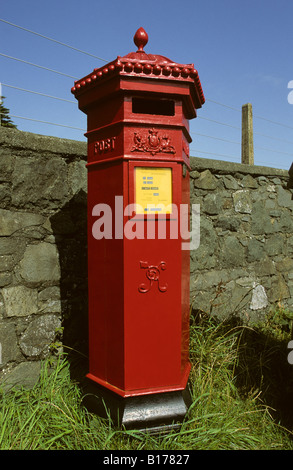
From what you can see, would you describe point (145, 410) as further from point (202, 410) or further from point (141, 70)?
point (141, 70)

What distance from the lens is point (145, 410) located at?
2148 mm

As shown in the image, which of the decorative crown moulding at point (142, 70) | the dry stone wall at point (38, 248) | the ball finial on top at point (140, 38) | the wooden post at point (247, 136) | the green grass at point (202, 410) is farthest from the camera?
the wooden post at point (247, 136)

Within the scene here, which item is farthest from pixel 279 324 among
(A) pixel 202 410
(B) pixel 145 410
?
(B) pixel 145 410

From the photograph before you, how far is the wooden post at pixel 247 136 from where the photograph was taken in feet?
19.7

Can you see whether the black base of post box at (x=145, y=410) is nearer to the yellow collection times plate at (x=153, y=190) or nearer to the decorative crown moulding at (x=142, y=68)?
the yellow collection times plate at (x=153, y=190)

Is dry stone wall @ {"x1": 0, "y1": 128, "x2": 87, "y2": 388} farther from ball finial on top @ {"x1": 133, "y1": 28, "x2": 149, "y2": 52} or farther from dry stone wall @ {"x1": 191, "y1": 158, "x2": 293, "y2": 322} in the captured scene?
dry stone wall @ {"x1": 191, "y1": 158, "x2": 293, "y2": 322}

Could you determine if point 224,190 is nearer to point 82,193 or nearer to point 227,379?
point 82,193

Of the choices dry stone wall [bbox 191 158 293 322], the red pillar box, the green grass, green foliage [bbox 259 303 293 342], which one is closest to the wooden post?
dry stone wall [bbox 191 158 293 322]

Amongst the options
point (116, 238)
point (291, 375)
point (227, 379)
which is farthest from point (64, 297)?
point (291, 375)

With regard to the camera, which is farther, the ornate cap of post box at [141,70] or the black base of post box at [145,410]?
the black base of post box at [145,410]

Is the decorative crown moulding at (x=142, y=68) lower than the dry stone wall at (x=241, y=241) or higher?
higher

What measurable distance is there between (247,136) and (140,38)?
4.33 meters

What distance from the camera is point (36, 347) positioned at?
2.73m

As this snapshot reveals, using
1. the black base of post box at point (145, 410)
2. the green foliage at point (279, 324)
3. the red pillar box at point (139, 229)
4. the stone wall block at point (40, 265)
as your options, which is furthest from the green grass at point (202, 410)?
the stone wall block at point (40, 265)
